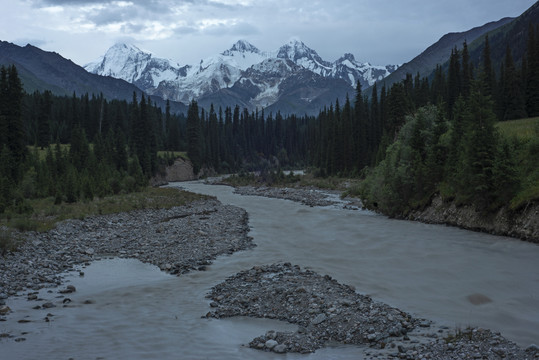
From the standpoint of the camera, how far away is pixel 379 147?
251 feet

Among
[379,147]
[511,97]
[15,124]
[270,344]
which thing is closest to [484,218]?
[270,344]

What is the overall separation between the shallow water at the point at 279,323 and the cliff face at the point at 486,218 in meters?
1.13

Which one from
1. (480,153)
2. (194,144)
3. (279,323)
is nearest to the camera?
(279,323)

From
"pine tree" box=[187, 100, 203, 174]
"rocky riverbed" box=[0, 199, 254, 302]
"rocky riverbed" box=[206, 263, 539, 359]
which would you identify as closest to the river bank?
"rocky riverbed" box=[0, 199, 254, 302]

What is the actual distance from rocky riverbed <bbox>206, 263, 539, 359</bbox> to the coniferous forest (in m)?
18.7

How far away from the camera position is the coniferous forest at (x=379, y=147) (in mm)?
30250

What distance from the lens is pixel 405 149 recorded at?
4047cm

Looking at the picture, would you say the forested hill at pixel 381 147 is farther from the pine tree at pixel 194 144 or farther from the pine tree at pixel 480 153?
the pine tree at pixel 194 144

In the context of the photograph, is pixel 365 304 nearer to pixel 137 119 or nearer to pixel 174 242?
pixel 174 242

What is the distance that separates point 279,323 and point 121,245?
1561 cm

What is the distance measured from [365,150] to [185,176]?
53.4 m

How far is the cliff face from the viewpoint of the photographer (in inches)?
1010

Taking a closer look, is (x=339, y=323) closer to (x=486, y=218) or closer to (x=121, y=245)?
(x=121, y=245)

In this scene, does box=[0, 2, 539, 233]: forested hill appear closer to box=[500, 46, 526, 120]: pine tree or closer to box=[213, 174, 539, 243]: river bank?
box=[500, 46, 526, 120]: pine tree
